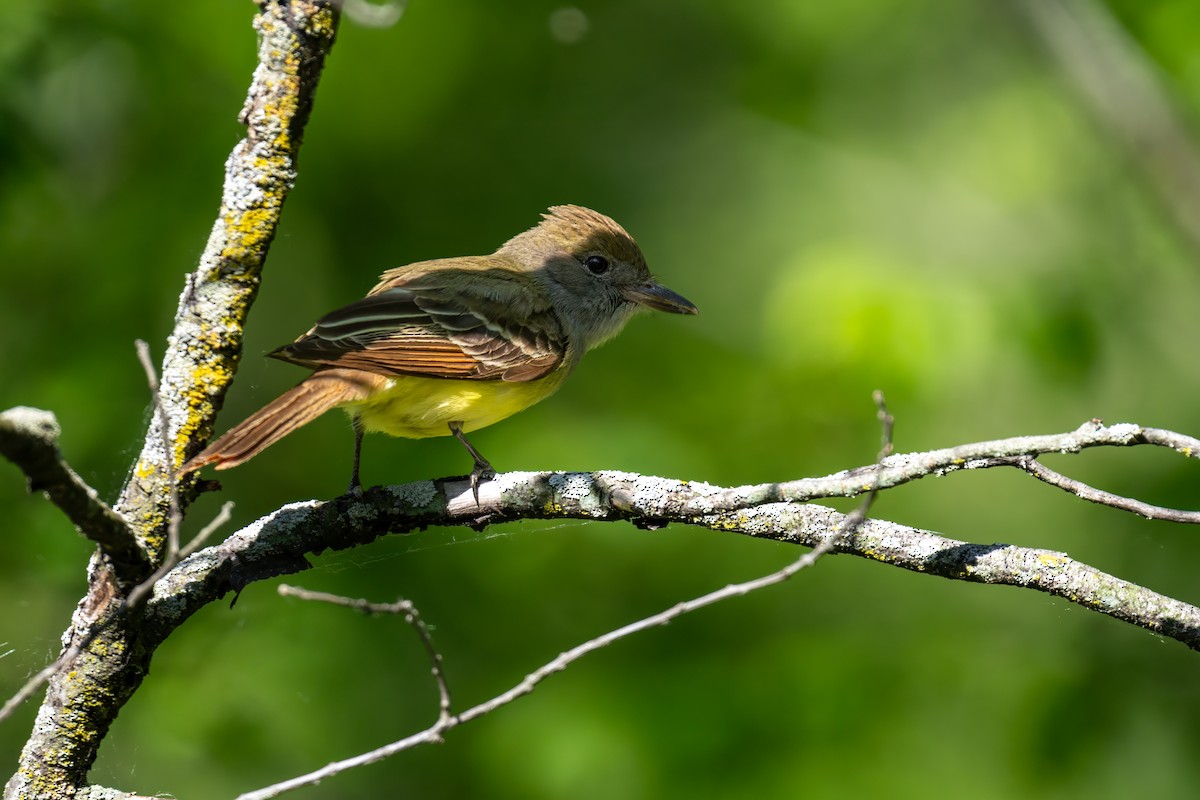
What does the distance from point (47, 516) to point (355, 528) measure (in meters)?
2.69

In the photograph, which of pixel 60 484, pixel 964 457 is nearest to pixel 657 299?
pixel 964 457

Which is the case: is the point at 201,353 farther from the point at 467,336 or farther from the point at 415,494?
the point at 467,336

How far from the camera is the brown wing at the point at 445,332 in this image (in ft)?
13.5

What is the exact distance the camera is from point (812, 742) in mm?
5336

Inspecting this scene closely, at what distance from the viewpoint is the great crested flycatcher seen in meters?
4.00

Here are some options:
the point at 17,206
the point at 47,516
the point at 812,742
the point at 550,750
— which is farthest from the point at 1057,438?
the point at 17,206

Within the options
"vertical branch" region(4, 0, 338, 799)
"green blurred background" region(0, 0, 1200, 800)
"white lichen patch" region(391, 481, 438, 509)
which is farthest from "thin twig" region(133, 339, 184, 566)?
"green blurred background" region(0, 0, 1200, 800)

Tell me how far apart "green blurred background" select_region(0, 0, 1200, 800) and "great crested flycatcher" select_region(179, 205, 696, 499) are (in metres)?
0.71

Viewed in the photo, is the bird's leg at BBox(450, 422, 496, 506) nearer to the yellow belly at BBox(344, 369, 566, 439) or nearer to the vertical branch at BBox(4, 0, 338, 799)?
the yellow belly at BBox(344, 369, 566, 439)

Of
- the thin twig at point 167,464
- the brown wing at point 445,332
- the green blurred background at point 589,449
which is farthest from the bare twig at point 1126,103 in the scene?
the thin twig at point 167,464

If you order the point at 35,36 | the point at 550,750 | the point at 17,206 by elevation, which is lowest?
the point at 550,750

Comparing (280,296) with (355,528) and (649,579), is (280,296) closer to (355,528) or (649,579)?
(649,579)

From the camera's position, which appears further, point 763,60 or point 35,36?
point 763,60

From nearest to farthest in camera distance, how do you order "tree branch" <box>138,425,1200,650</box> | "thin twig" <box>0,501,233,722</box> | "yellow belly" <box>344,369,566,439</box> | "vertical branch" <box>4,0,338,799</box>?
1. "thin twig" <box>0,501,233,722</box>
2. "tree branch" <box>138,425,1200,650</box>
3. "vertical branch" <box>4,0,338,799</box>
4. "yellow belly" <box>344,369,566,439</box>
